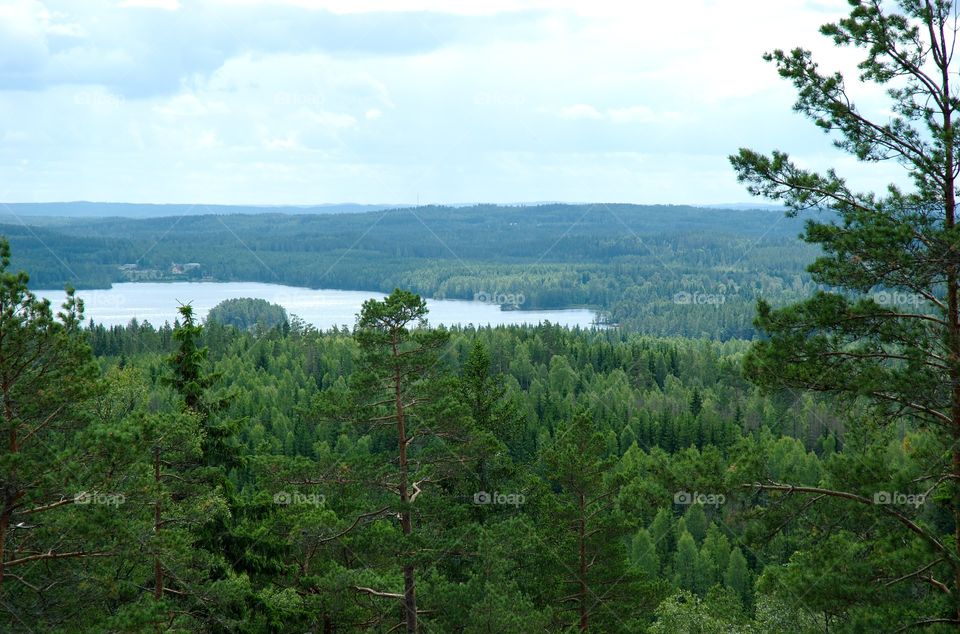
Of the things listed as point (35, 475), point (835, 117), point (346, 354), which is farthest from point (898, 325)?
point (346, 354)

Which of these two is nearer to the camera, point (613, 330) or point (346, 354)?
point (346, 354)

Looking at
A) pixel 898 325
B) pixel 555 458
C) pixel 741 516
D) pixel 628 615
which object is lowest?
pixel 628 615

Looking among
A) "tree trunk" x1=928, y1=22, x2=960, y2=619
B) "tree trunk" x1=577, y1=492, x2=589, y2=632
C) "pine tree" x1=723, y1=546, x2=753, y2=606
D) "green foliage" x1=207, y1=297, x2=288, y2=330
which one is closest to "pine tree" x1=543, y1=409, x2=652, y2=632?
"tree trunk" x1=577, y1=492, x2=589, y2=632

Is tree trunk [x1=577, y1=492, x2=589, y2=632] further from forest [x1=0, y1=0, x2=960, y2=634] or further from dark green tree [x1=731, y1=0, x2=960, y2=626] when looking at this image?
dark green tree [x1=731, y1=0, x2=960, y2=626]

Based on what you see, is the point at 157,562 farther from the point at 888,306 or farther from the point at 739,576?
the point at 739,576

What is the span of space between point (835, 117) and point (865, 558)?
578 centimetres

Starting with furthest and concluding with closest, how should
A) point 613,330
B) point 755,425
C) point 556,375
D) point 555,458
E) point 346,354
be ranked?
1. point 613,330
2. point 346,354
3. point 556,375
4. point 755,425
5. point 555,458

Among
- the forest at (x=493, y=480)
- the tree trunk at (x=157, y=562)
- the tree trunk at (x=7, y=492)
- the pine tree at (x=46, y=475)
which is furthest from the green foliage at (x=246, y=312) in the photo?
the tree trunk at (x=7, y=492)

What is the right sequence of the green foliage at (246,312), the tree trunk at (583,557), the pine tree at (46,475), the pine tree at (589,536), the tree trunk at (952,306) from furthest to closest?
1. the green foliage at (246,312)
2. the tree trunk at (583,557)
3. the pine tree at (589,536)
4. the pine tree at (46,475)
5. the tree trunk at (952,306)

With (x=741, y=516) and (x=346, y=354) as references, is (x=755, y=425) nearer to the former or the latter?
(x=346, y=354)

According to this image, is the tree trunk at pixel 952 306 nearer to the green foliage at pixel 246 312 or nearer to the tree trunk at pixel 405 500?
the tree trunk at pixel 405 500

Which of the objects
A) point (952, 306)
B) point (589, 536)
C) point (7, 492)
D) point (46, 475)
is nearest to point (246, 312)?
point (589, 536)

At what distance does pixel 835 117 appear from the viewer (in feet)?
40.3

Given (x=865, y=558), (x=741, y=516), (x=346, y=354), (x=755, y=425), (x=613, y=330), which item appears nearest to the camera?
(x=865, y=558)
